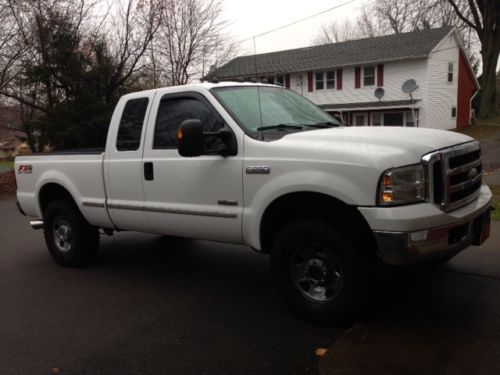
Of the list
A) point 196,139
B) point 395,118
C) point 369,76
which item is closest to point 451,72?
point 395,118

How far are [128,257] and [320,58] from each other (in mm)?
27443

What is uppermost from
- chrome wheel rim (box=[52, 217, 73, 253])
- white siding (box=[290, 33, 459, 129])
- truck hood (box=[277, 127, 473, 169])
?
white siding (box=[290, 33, 459, 129])

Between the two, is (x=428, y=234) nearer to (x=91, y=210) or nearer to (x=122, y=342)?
(x=122, y=342)

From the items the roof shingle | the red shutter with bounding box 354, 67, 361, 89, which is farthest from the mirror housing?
the red shutter with bounding box 354, 67, 361, 89

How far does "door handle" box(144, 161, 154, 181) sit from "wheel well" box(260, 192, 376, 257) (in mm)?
1337

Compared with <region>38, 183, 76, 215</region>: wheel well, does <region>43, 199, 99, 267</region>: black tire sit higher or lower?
lower

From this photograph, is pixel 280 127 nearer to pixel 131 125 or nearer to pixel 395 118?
pixel 131 125

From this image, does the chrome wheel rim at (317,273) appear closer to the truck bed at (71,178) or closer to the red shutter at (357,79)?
the truck bed at (71,178)

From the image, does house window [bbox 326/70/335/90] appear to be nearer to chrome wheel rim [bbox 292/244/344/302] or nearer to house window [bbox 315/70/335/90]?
house window [bbox 315/70/335/90]

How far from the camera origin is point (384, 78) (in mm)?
28688

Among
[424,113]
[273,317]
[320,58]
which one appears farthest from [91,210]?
[320,58]

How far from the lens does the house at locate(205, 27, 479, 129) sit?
27.6m

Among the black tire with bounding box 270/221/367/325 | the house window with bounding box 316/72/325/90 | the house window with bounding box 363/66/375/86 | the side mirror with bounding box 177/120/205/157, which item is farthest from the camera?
the house window with bounding box 316/72/325/90

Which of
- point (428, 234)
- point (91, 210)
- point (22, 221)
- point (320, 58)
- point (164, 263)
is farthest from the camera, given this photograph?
point (320, 58)
